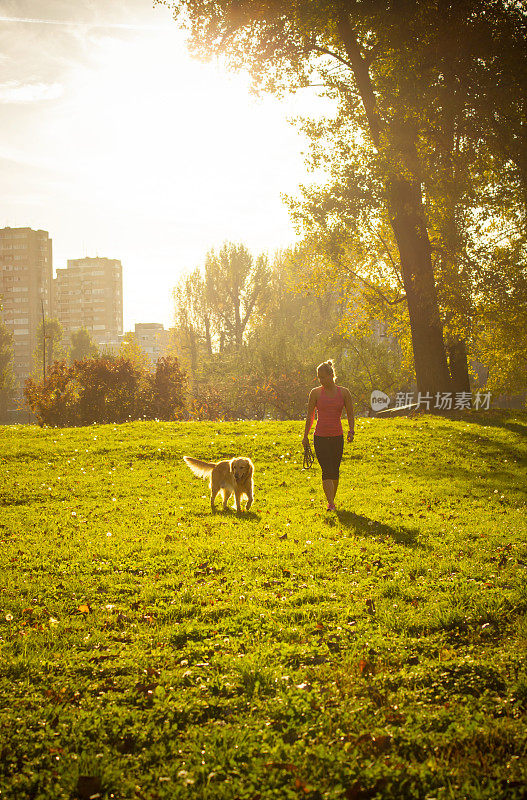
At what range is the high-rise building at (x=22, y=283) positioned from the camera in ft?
508

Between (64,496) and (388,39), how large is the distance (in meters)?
15.4

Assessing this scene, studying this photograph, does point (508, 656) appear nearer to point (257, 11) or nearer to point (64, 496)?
point (64, 496)

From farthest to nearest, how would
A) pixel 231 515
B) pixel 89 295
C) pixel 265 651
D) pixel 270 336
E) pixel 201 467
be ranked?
1. pixel 89 295
2. pixel 270 336
3. pixel 201 467
4. pixel 231 515
5. pixel 265 651

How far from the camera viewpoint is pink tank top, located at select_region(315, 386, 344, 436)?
9.99 m

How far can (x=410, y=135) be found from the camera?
1938cm

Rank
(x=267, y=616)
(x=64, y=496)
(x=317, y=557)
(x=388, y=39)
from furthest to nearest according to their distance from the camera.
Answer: (x=388, y=39)
(x=64, y=496)
(x=317, y=557)
(x=267, y=616)

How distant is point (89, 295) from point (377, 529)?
587 feet

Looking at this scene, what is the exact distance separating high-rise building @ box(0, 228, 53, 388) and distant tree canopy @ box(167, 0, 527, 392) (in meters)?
143

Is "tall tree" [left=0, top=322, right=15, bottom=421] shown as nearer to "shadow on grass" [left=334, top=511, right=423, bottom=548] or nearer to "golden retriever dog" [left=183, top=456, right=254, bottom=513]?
"golden retriever dog" [left=183, top=456, right=254, bottom=513]

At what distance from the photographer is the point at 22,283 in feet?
510

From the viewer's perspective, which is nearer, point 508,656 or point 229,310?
point 508,656

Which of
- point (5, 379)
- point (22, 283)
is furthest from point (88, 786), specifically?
point (22, 283)

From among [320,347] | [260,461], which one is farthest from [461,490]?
[320,347]

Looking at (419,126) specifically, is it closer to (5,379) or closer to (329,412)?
(329,412)
